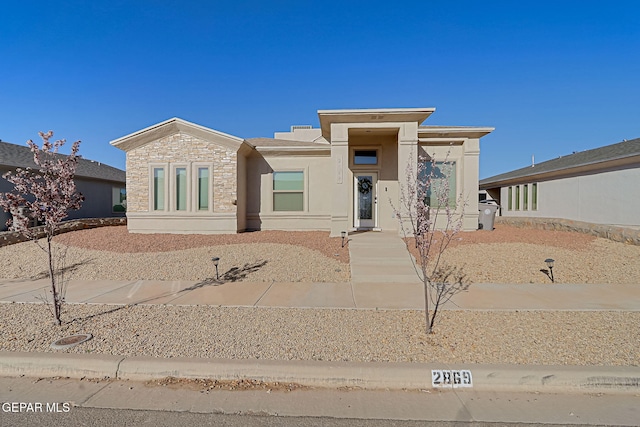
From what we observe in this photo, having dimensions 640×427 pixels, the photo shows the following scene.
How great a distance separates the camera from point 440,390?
130 inches

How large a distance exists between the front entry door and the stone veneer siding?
5101 millimetres

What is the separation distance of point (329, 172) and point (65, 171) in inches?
386

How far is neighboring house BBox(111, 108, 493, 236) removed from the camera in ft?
40.8

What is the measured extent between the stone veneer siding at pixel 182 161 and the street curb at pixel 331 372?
8972 millimetres

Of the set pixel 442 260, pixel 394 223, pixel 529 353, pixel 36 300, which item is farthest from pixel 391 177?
pixel 36 300

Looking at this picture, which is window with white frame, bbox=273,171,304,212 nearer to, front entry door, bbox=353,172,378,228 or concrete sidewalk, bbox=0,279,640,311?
front entry door, bbox=353,172,378,228

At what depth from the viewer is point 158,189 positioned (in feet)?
42.1

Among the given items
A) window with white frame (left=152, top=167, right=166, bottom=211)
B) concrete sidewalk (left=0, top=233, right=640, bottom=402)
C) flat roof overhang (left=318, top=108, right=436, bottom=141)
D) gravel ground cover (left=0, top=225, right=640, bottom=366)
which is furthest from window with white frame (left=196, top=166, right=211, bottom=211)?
concrete sidewalk (left=0, top=233, right=640, bottom=402)

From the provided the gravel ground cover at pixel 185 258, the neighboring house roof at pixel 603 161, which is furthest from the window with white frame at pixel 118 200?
the neighboring house roof at pixel 603 161

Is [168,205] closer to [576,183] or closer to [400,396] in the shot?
[400,396]

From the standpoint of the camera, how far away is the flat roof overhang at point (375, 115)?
10859 millimetres

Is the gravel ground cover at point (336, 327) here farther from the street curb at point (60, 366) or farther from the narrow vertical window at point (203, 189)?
the narrow vertical window at point (203, 189)

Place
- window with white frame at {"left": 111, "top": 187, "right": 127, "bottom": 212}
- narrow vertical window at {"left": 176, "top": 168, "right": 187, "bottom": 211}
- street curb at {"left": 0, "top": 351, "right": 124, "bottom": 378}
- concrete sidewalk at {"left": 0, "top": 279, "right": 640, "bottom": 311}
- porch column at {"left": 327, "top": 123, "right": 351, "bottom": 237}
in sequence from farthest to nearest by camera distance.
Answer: window with white frame at {"left": 111, "top": 187, "right": 127, "bottom": 212}, narrow vertical window at {"left": 176, "top": 168, "right": 187, "bottom": 211}, porch column at {"left": 327, "top": 123, "right": 351, "bottom": 237}, concrete sidewalk at {"left": 0, "top": 279, "right": 640, "bottom": 311}, street curb at {"left": 0, "top": 351, "right": 124, "bottom": 378}

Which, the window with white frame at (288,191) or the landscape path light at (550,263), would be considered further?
the window with white frame at (288,191)
